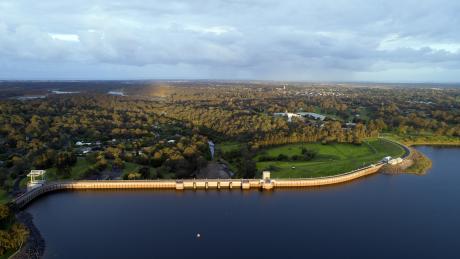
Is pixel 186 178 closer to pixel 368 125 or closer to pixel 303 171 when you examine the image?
pixel 303 171

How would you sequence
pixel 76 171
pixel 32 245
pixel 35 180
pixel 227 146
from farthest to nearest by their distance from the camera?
1. pixel 227 146
2. pixel 76 171
3. pixel 35 180
4. pixel 32 245

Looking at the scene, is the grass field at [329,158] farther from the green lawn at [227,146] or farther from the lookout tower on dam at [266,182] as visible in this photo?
the green lawn at [227,146]

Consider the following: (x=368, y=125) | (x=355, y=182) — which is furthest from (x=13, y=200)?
(x=368, y=125)

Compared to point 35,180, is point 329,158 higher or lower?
higher

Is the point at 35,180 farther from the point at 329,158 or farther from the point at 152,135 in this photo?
the point at 329,158

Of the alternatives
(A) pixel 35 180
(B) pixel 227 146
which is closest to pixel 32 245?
(A) pixel 35 180

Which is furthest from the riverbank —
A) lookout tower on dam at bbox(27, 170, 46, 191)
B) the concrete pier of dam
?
the concrete pier of dam

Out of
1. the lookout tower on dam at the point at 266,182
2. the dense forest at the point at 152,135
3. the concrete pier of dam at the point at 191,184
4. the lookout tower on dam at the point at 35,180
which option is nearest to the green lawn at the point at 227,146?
the dense forest at the point at 152,135

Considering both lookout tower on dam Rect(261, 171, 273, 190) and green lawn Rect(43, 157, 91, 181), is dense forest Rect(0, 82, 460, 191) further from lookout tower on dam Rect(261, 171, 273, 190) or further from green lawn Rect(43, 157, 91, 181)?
lookout tower on dam Rect(261, 171, 273, 190)
